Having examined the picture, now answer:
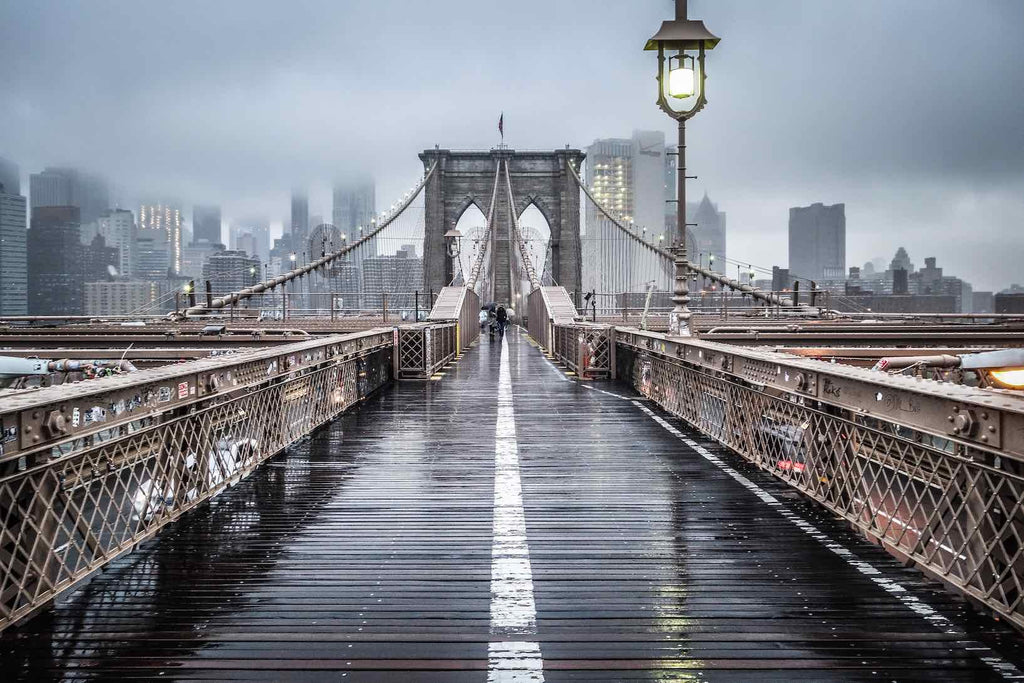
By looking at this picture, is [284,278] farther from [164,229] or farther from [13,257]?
[164,229]

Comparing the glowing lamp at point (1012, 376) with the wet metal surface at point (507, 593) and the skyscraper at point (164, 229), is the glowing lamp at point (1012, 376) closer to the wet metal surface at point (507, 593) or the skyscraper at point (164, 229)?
the wet metal surface at point (507, 593)

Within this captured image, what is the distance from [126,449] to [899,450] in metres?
4.59

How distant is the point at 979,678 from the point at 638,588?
163 centimetres

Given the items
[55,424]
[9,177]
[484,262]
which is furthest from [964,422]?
[9,177]

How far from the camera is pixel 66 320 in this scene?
3391 cm

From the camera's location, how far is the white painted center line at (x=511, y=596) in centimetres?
329

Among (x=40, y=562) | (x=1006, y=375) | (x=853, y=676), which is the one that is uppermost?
(x=1006, y=375)

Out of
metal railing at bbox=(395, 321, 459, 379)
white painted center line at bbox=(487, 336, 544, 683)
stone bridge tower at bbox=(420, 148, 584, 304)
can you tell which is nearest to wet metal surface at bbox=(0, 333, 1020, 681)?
white painted center line at bbox=(487, 336, 544, 683)

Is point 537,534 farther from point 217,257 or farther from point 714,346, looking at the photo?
point 217,257

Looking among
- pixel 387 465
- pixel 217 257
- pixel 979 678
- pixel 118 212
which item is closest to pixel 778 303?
pixel 387 465

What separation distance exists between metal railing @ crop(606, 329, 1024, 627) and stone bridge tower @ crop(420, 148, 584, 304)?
2816 inches

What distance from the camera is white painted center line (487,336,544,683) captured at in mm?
3295

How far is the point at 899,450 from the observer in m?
4.55

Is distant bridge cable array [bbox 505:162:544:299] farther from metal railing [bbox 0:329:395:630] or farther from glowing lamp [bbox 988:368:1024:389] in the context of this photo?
metal railing [bbox 0:329:395:630]
